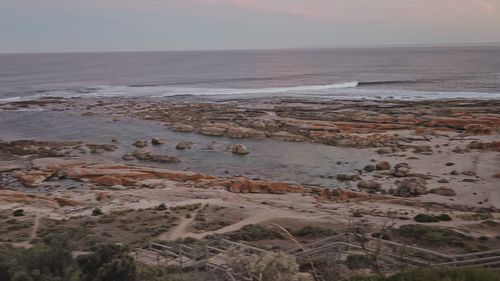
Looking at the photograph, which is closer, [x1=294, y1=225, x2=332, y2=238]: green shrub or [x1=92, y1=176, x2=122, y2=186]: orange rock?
[x1=294, y1=225, x2=332, y2=238]: green shrub

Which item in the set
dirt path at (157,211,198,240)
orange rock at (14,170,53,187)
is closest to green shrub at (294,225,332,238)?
dirt path at (157,211,198,240)

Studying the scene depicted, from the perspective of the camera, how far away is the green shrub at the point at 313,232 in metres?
18.7

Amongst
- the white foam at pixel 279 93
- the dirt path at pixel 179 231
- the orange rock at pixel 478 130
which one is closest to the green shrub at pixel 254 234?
the dirt path at pixel 179 231

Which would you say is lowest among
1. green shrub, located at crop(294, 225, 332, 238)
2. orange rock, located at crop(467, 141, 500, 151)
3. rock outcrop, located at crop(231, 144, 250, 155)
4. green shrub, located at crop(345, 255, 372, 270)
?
rock outcrop, located at crop(231, 144, 250, 155)

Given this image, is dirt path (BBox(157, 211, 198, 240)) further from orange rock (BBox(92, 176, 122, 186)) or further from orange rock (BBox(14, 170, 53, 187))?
orange rock (BBox(14, 170, 53, 187))

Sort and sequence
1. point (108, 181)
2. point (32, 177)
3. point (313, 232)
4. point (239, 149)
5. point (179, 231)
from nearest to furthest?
point (313, 232) → point (179, 231) → point (108, 181) → point (32, 177) → point (239, 149)

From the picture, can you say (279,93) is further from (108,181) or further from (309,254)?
(309,254)

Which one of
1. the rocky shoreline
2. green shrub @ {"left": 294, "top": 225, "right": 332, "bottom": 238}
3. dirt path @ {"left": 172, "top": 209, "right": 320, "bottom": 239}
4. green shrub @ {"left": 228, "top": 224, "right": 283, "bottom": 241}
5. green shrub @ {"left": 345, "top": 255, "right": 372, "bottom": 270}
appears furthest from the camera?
the rocky shoreline

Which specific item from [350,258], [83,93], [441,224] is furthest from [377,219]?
[83,93]

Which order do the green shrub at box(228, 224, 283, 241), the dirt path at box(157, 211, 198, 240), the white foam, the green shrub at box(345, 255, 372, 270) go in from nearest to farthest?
the green shrub at box(345, 255, 372, 270), the green shrub at box(228, 224, 283, 241), the dirt path at box(157, 211, 198, 240), the white foam

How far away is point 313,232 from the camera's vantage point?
747 inches

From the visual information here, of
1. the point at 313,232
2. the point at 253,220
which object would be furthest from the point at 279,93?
the point at 313,232

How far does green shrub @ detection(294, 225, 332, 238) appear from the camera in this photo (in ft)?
61.5

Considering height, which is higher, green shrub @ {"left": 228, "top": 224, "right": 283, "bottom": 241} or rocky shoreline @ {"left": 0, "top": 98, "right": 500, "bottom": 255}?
green shrub @ {"left": 228, "top": 224, "right": 283, "bottom": 241}
